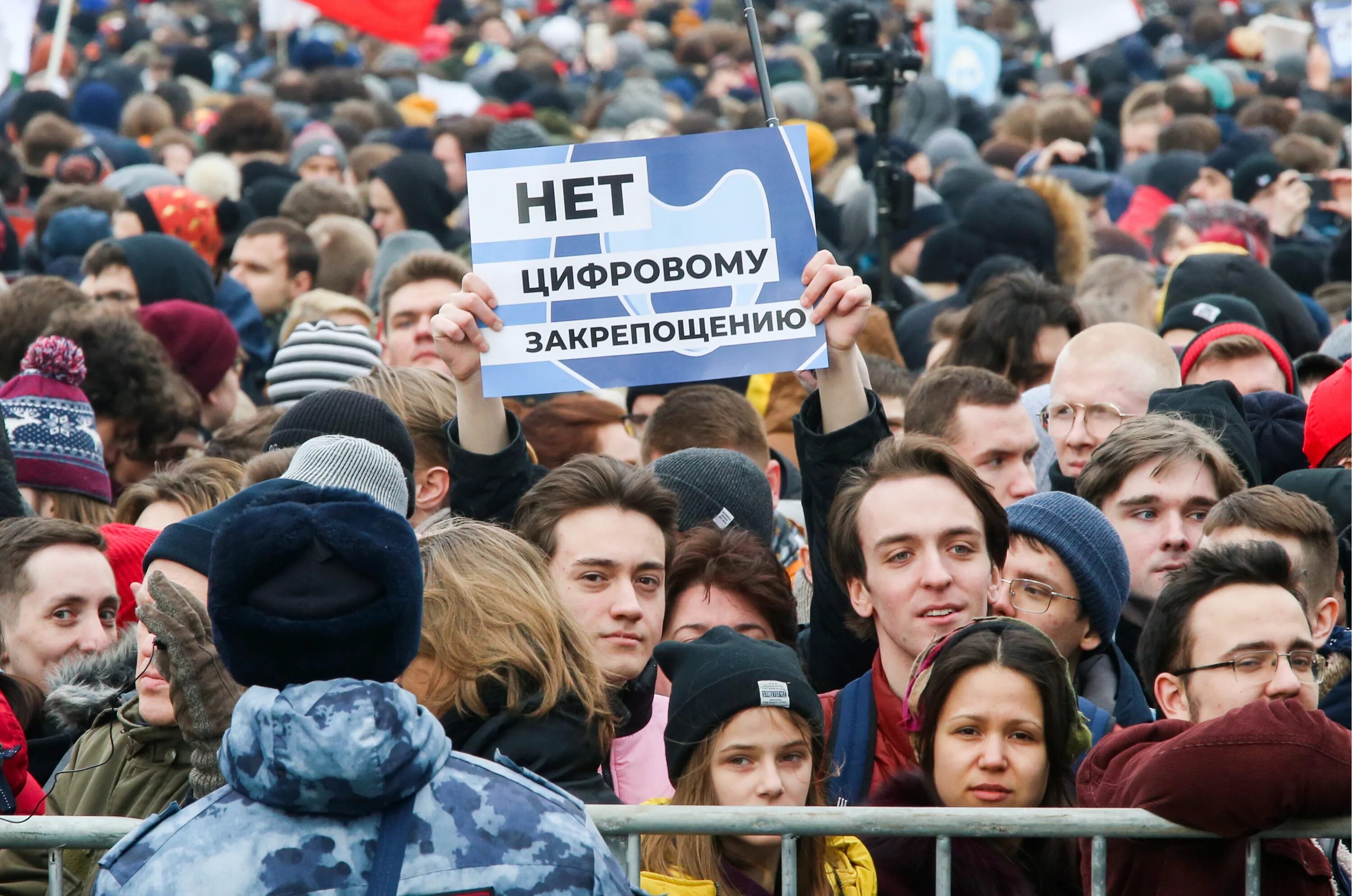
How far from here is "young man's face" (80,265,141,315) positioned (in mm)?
7664

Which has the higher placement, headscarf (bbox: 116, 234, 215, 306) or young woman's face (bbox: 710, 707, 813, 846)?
headscarf (bbox: 116, 234, 215, 306)

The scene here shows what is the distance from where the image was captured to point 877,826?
2.89 m

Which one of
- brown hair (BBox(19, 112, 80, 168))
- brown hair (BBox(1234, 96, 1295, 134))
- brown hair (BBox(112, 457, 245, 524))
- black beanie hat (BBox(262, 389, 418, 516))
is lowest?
brown hair (BBox(112, 457, 245, 524))

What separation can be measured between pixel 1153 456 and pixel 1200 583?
0.99 metres

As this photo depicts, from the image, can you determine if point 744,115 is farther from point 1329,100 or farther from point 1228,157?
point 1329,100

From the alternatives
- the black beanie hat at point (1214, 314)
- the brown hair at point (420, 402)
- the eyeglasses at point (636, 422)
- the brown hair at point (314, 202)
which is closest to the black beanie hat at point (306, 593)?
the brown hair at point (420, 402)

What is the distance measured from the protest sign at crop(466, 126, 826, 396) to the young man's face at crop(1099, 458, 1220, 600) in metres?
1.07

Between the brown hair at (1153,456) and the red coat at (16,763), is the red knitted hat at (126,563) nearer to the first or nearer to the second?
the red coat at (16,763)

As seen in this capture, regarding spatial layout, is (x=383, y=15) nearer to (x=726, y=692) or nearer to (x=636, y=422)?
(x=636, y=422)

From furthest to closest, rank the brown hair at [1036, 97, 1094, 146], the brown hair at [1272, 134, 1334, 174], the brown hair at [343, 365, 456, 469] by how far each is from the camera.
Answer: the brown hair at [1036, 97, 1094, 146] → the brown hair at [1272, 134, 1334, 174] → the brown hair at [343, 365, 456, 469]

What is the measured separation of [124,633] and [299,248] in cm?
468

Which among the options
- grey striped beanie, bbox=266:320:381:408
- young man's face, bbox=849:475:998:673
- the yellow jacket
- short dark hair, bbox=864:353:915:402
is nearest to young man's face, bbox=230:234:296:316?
grey striped beanie, bbox=266:320:381:408

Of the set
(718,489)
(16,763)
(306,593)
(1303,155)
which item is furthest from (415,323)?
Result: (1303,155)

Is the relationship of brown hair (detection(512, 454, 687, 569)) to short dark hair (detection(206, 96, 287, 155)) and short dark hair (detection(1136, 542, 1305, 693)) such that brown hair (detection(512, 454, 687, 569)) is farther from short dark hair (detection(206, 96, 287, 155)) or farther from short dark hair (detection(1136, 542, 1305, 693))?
short dark hair (detection(206, 96, 287, 155))
